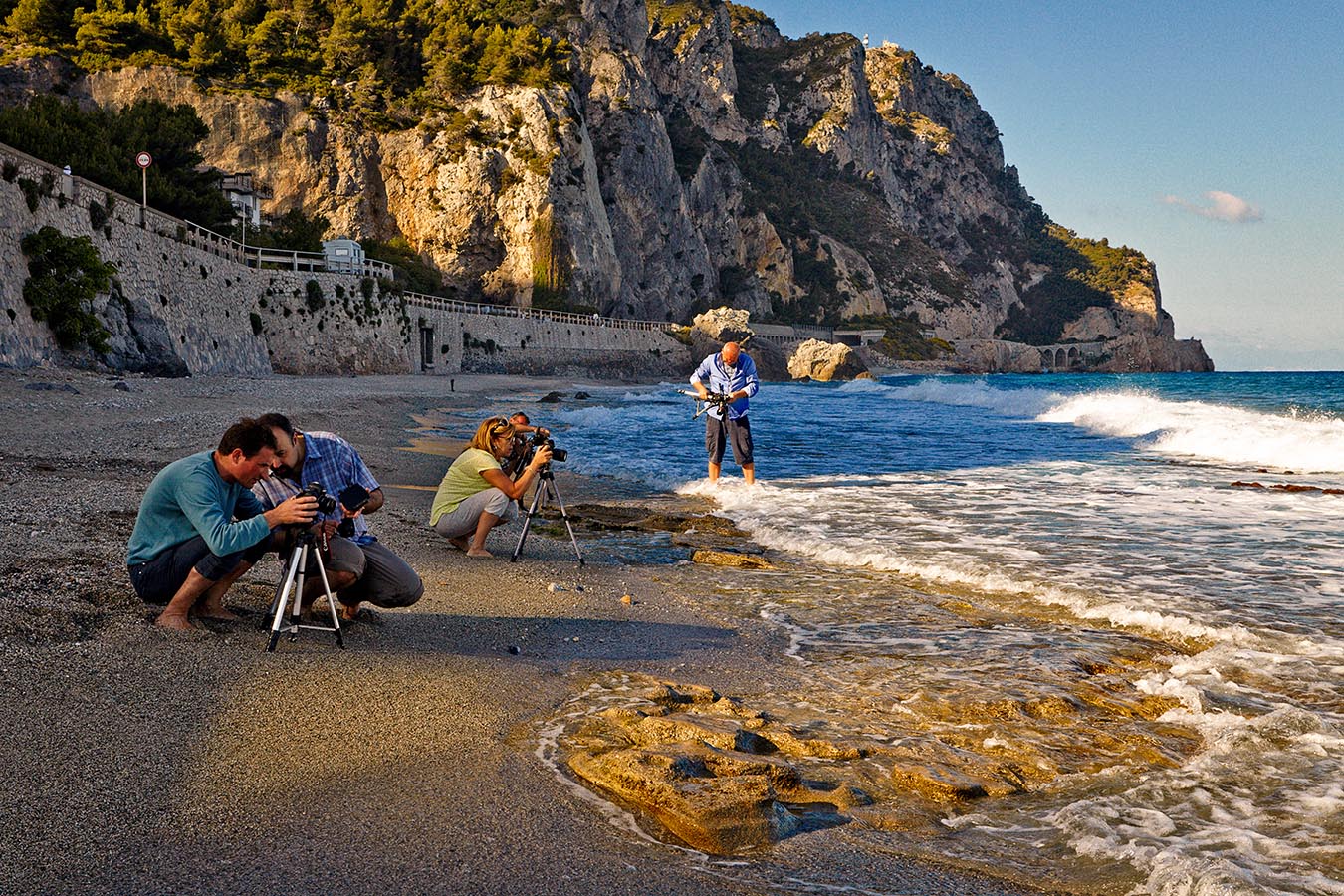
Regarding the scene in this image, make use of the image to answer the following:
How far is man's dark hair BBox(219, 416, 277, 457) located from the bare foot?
99 cm

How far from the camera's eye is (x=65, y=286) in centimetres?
2392

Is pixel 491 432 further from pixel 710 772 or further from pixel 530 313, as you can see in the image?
pixel 530 313

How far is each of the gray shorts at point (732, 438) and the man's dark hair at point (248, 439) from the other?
893cm

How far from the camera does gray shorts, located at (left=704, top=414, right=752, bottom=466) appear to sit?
1347 cm

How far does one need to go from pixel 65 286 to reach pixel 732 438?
1929 centimetres

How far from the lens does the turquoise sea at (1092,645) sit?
3.42 meters

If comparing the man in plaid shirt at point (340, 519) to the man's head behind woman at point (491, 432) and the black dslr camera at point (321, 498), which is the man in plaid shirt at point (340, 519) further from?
the man's head behind woman at point (491, 432)

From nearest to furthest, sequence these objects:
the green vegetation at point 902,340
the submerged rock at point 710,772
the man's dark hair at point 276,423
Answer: the submerged rock at point 710,772, the man's dark hair at point 276,423, the green vegetation at point 902,340

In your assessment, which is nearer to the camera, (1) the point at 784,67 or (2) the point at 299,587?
(2) the point at 299,587

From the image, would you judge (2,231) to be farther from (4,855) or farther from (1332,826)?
(1332,826)

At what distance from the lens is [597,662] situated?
5.50 metres

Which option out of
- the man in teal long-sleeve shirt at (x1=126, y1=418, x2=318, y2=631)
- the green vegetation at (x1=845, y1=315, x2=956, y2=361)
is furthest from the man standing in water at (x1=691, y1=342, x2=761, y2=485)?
the green vegetation at (x1=845, y1=315, x2=956, y2=361)

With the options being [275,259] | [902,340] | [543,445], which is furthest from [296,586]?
[902,340]

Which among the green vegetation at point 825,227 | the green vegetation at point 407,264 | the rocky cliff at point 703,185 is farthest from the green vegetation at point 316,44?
the green vegetation at point 825,227
